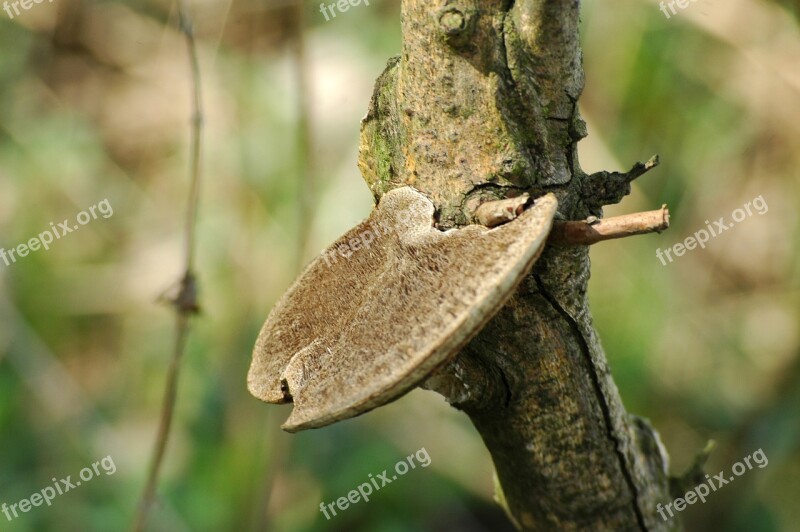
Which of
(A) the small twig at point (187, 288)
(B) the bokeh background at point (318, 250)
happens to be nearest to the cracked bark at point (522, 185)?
(A) the small twig at point (187, 288)

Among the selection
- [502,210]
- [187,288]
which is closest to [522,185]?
[502,210]

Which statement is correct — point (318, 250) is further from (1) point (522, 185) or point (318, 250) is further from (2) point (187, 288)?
(1) point (522, 185)

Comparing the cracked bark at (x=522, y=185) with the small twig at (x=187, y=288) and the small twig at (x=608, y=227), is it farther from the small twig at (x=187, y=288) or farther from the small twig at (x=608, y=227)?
the small twig at (x=187, y=288)

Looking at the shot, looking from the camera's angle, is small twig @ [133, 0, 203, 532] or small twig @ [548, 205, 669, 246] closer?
small twig @ [548, 205, 669, 246]

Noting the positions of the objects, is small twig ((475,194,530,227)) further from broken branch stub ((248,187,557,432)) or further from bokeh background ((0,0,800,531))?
bokeh background ((0,0,800,531))

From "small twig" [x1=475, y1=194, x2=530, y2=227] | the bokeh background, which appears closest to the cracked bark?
"small twig" [x1=475, y1=194, x2=530, y2=227]

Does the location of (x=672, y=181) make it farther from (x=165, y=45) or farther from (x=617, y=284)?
(x=165, y=45)
